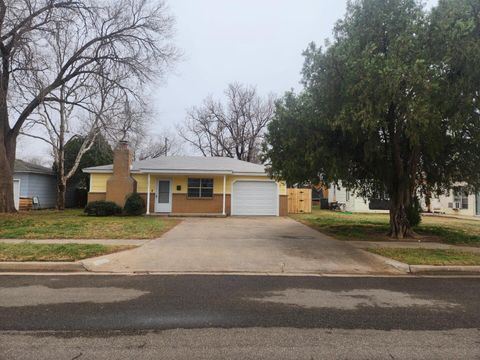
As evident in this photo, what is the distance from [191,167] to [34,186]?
12.7 metres

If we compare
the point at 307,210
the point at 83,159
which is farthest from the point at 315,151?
the point at 83,159

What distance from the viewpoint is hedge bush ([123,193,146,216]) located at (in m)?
→ 22.0

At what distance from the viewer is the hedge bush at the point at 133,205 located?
72.1ft

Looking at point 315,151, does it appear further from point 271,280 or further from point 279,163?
point 271,280

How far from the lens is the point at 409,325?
16.3ft

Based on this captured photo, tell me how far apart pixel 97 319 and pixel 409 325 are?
3999mm

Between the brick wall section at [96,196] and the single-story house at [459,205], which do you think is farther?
the single-story house at [459,205]

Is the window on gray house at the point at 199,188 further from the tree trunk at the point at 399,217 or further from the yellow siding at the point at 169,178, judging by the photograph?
the tree trunk at the point at 399,217

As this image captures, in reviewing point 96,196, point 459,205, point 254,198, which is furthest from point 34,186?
point 459,205

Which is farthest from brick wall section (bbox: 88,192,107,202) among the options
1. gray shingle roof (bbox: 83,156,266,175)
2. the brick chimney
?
gray shingle roof (bbox: 83,156,266,175)

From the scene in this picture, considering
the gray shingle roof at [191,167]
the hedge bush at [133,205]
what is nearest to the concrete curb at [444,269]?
the gray shingle roof at [191,167]

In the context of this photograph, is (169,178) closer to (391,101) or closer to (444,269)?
(391,101)

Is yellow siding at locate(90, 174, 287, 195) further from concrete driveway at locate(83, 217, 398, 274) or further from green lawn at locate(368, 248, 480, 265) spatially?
green lawn at locate(368, 248, 480, 265)

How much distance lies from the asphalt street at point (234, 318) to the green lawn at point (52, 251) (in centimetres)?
140
